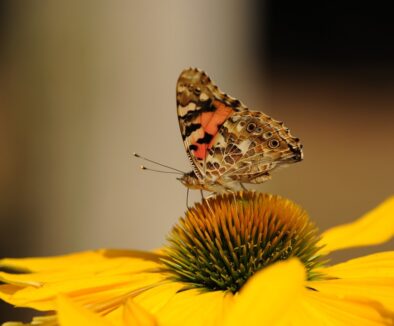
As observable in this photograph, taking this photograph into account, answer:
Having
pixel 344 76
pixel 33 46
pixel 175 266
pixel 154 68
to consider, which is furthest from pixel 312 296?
pixel 344 76

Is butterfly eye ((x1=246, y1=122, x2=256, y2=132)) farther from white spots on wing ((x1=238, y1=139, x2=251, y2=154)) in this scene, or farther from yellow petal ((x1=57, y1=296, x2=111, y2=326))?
yellow petal ((x1=57, y1=296, x2=111, y2=326))

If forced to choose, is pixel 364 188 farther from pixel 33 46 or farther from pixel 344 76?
pixel 33 46

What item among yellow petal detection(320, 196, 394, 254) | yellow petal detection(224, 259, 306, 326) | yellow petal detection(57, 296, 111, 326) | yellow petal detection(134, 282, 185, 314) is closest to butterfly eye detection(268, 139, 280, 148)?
yellow petal detection(320, 196, 394, 254)

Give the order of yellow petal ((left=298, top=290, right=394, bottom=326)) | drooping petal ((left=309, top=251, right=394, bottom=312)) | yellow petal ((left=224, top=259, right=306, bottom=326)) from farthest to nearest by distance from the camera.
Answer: drooping petal ((left=309, top=251, right=394, bottom=312)) < yellow petal ((left=298, top=290, right=394, bottom=326)) < yellow petal ((left=224, top=259, right=306, bottom=326))

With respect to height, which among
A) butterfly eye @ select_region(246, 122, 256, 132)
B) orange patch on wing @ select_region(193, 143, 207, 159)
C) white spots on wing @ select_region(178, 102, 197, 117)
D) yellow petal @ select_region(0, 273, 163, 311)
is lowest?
yellow petal @ select_region(0, 273, 163, 311)

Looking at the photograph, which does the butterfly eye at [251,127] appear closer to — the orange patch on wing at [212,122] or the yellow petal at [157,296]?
the orange patch on wing at [212,122]
